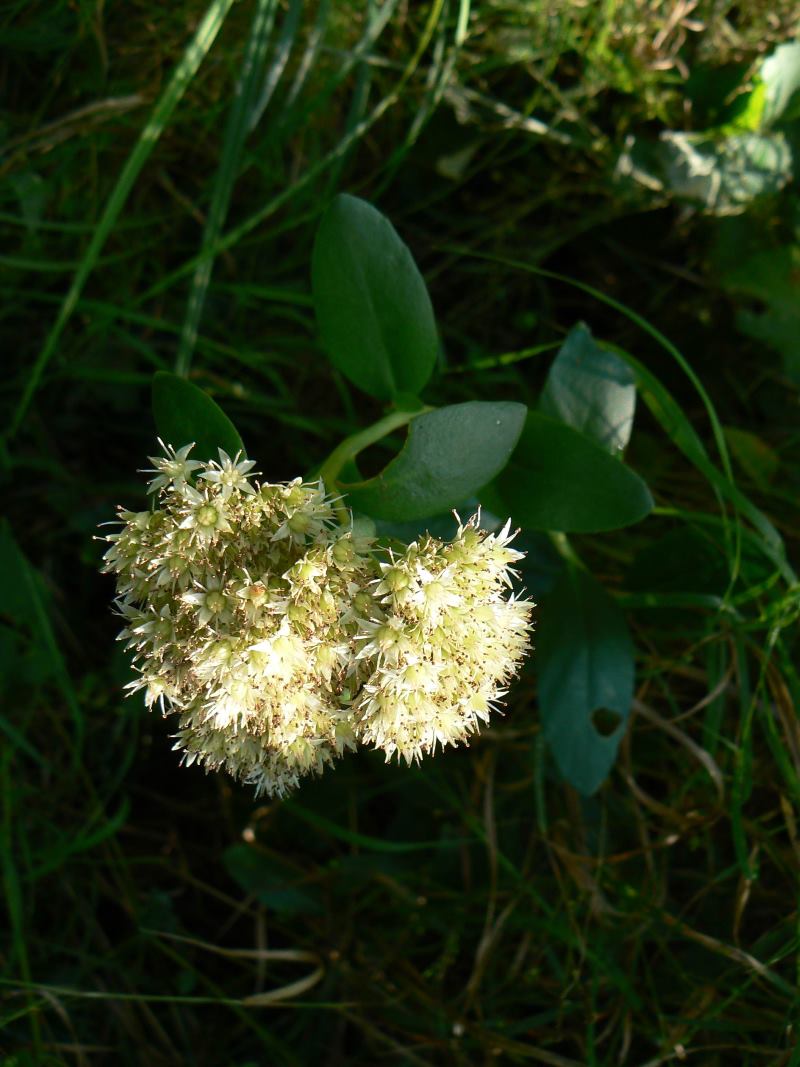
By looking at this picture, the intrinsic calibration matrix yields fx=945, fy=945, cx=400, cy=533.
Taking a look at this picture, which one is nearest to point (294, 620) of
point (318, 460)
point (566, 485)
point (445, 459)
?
point (445, 459)

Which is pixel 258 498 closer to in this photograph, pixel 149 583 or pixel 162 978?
pixel 149 583

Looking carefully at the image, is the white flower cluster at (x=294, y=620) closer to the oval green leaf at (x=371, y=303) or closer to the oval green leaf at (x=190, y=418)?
the oval green leaf at (x=190, y=418)

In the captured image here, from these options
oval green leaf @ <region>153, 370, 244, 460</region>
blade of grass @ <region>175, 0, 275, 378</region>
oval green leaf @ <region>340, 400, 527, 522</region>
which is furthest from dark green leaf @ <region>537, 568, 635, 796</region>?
blade of grass @ <region>175, 0, 275, 378</region>

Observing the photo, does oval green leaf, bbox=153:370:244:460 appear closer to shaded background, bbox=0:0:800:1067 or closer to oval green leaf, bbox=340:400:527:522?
oval green leaf, bbox=340:400:527:522

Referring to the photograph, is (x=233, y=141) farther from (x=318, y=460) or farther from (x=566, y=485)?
(x=566, y=485)

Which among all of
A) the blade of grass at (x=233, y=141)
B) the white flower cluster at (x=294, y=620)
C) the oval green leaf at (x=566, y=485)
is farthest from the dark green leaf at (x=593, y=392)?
the blade of grass at (x=233, y=141)

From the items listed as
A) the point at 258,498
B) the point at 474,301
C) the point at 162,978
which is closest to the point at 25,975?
the point at 162,978
